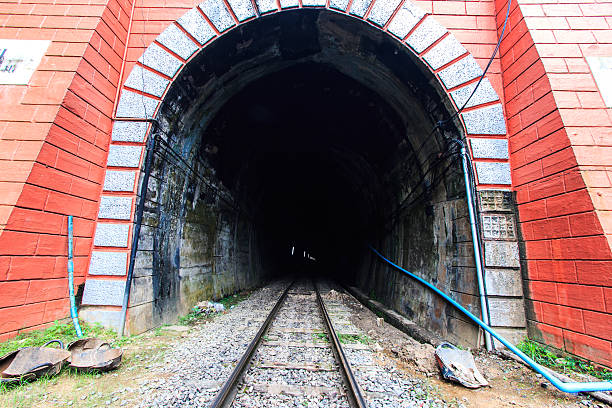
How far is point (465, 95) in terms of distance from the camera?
448 cm

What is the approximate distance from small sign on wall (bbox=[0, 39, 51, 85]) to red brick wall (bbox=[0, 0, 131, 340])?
11cm

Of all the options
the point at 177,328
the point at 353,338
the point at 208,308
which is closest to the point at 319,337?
the point at 353,338

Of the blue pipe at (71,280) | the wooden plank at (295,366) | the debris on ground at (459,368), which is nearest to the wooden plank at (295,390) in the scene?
the wooden plank at (295,366)

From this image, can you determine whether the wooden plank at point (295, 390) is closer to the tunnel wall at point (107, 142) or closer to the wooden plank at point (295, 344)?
the wooden plank at point (295, 344)

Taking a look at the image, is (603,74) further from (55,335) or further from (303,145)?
(55,335)

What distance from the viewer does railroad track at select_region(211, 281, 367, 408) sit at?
257 cm

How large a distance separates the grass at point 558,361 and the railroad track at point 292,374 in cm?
234

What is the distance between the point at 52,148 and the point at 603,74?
7312 millimetres

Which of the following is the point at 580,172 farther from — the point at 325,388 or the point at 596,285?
the point at 325,388

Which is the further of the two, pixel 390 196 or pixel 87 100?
pixel 390 196

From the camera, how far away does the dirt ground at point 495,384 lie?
8.59 ft

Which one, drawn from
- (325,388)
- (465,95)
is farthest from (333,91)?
(325,388)

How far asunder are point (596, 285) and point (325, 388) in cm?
309

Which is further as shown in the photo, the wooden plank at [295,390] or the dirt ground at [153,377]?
the wooden plank at [295,390]
